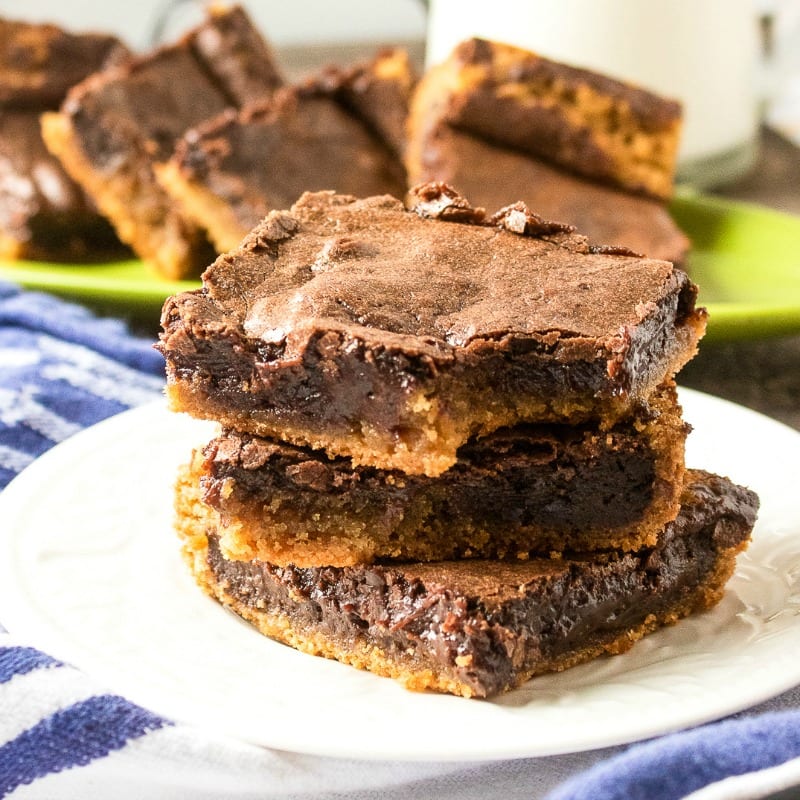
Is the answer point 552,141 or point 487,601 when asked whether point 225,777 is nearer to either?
point 487,601

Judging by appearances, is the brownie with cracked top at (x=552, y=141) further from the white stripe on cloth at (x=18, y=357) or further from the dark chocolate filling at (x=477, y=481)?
the dark chocolate filling at (x=477, y=481)

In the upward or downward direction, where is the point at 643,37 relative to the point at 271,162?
upward

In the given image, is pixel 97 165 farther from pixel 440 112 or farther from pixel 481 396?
pixel 481 396

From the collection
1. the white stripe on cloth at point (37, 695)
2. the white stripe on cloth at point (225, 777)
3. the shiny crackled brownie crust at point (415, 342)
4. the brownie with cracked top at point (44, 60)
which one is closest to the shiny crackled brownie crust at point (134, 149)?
the brownie with cracked top at point (44, 60)

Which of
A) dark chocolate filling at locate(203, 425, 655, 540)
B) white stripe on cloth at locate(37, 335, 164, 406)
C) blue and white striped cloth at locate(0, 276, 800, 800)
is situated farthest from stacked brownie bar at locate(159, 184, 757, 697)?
white stripe on cloth at locate(37, 335, 164, 406)

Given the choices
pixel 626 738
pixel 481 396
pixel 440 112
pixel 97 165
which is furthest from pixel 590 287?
pixel 97 165

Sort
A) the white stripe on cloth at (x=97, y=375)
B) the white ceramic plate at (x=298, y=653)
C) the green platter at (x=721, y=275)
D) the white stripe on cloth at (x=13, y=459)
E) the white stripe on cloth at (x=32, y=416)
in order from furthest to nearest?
the green platter at (x=721, y=275)
the white stripe on cloth at (x=97, y=375)
the white stripe on cloth at (x=32, y=416)
the white stripe on cloth at (x=13, y=459)
the white ceramic plate at (x=298, y=653)

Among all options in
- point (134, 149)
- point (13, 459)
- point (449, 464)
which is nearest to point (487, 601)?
point (449, 464)

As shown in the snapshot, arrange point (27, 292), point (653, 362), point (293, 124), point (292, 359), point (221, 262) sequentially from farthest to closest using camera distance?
1. point (293, 124)
2. point (27, 292)
3. point (221, 262)
4. point (653, 362)
5. point (292, 359)
